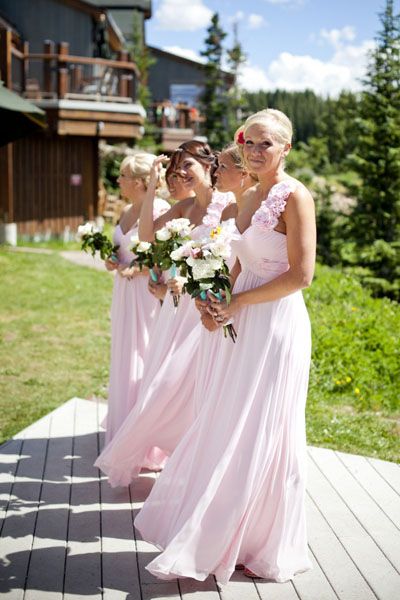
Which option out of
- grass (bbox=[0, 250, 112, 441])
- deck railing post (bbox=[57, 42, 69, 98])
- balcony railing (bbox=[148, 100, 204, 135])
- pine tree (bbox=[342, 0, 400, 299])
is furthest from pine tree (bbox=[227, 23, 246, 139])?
grass (bbox=[0, 250, 112, 441])

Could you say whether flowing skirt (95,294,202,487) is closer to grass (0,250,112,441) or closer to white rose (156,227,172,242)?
white rose (156,227,172,242)

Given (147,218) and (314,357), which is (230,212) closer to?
(147,218)

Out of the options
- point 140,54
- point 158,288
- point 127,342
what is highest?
point 140,54

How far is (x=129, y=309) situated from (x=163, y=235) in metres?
1.67

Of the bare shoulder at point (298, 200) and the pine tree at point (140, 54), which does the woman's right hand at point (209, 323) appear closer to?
the bare shoulder at point (298, 200)

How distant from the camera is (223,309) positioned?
3.86 meters

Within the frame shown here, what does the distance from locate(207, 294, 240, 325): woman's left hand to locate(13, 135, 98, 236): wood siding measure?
18.5 meters

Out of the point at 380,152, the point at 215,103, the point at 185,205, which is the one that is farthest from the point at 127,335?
the point at 215,103

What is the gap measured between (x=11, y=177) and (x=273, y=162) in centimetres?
1752

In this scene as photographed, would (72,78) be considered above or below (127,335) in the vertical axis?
above

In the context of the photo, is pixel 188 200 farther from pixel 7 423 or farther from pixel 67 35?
pixel 67 35

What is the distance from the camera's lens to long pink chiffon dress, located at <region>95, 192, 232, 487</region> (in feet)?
16.1

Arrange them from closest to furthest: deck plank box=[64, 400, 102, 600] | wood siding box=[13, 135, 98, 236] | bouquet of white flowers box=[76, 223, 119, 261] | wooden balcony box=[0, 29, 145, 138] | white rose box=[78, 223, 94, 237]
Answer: deck plank box=[64, 400, 102, 600] → bouquet of white flowers box=[76, 223, 119, 261] → white rose box=[78, 223, 94, 237] → wooden balcony box=[0, 29, 145, 138] → wood siding box=[13, 135, 98, 236]

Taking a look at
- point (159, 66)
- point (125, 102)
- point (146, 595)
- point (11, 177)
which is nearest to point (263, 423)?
point (146, 595)
